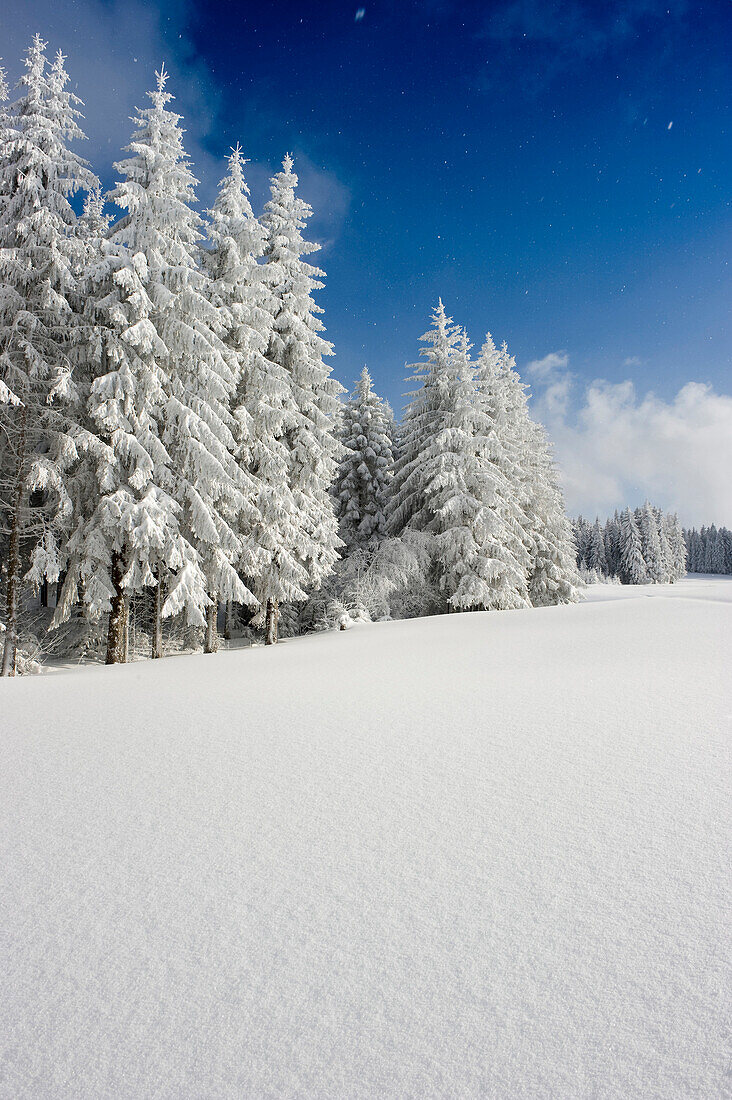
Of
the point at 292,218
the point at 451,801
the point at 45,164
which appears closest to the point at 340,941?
the point at 451,801

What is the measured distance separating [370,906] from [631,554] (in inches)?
2953

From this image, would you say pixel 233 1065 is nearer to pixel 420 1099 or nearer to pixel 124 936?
pixel 420 1099

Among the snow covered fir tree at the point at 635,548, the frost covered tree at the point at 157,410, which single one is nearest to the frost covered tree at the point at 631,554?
the snow covered fir tree at the point at 635,548

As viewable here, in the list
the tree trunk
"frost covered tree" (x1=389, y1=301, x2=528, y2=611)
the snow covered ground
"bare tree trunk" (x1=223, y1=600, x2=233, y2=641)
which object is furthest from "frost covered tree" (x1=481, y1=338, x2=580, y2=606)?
the snow covered ground

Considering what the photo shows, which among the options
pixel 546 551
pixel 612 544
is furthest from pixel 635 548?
pixel 546 551

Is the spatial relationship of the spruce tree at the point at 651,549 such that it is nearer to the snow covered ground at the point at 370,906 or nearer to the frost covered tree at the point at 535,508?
the frost covered tree at the point at 535,508

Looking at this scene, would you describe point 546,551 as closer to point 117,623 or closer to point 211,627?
point 211,627

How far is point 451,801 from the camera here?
12.2ft

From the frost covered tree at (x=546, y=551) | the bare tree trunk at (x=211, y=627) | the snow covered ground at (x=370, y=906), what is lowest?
the snow covered ground at (x=370, y=906)

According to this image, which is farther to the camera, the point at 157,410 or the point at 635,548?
the point at 635,548

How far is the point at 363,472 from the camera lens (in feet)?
82.7

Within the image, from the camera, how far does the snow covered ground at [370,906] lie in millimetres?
1834

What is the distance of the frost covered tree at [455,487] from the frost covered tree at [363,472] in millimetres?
2410

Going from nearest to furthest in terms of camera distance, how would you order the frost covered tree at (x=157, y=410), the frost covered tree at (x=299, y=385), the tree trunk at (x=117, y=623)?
the frost covered tree at (x=157, y=410)
the tree trunk at (x=117, y=623)
the frost covered tree at (x=299, y=385)
